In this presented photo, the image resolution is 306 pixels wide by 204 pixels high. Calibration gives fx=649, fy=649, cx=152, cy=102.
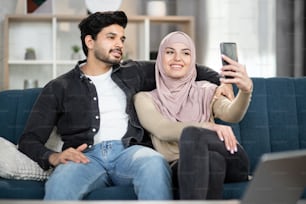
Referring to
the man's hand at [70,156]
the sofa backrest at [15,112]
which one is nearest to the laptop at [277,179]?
the man's hand at [70,156]

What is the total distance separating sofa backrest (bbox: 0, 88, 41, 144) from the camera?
Result: 1.29 meters

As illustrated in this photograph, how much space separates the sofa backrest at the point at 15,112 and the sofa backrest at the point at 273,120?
414 mm

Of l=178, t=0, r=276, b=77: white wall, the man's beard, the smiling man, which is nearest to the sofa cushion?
the smiling man

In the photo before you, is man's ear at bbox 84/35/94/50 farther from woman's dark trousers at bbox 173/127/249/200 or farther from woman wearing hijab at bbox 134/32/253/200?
woman's dark trousers at bbox 173/127/249/200

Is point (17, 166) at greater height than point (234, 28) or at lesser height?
lesser

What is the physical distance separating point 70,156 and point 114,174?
9 cm

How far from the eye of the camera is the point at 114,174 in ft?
3.66

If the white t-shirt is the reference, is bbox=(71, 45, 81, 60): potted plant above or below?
above

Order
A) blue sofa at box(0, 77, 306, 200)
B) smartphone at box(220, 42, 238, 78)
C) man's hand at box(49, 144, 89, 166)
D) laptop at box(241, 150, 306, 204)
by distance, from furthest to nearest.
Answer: blue sofa at box(0, 77, 306, 200)
man's hand at box(49, 144, 89, 166)
smartphone at box(220, 42, 238, 78)
laptop at box(241, 150, 306, 204)

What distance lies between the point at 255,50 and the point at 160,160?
1.33 m

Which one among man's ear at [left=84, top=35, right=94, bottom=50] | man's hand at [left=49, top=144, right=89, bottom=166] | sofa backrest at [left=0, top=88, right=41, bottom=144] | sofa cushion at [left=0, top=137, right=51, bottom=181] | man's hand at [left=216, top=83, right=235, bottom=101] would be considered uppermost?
man's ear at [left=84, top=35, right=94, bottom=50]

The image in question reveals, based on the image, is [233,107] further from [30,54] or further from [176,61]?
[30,54]

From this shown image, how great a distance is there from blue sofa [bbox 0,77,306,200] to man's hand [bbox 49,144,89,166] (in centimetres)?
22

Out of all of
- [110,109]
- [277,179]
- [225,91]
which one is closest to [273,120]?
[225,91]
